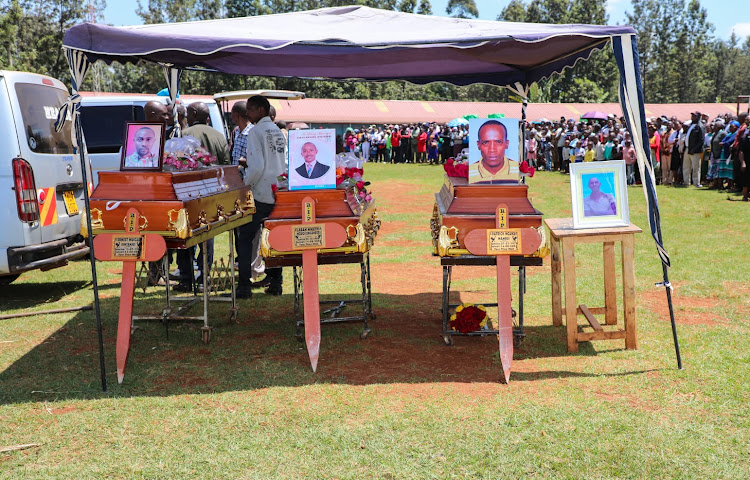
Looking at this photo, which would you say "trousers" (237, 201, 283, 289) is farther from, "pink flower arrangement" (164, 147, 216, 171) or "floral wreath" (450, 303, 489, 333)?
"floral wreath" (450, 303, 489, 333)

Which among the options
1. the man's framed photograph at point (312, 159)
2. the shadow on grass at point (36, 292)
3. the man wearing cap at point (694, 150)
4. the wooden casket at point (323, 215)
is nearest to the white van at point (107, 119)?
the shadow on grass at point (36, 292)

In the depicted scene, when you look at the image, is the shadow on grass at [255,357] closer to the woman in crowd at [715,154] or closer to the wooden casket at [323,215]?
the wooden casket at [323,215]

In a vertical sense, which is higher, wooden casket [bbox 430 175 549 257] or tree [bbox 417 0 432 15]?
tree [bbox 417 0 432 15]

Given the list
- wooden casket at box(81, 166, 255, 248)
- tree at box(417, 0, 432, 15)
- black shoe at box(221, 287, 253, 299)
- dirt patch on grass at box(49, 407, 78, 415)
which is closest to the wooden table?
wooden casket at box(81, 166, 255, 248)

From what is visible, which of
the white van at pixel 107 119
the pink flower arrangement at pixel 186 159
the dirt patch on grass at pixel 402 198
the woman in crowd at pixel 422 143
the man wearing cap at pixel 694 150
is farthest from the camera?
the woman in crowd at pixel 422 143

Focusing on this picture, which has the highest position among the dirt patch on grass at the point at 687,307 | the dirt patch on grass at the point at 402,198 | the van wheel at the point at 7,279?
the dirt patch on grass at the point at 402,198

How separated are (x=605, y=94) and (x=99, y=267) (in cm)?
5485

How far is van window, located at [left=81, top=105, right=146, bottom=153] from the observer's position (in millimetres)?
9938

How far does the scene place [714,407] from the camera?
434cm

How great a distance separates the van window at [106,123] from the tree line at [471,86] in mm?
25262

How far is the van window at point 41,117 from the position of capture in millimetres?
7098

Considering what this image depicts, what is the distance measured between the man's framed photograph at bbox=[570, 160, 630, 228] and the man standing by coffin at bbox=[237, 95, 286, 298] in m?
3.04

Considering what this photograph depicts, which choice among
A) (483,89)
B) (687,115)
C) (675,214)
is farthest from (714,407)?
(483,89)

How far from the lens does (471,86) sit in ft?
166
